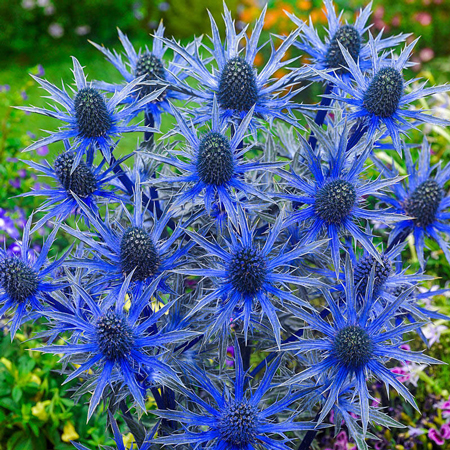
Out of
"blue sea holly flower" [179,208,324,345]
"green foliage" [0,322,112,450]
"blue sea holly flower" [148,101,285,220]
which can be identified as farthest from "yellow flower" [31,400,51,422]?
"blue sea holly flower" [148,101,285,220]

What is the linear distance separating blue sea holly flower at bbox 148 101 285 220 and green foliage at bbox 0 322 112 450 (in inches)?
48.3

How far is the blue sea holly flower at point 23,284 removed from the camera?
4.62 ft

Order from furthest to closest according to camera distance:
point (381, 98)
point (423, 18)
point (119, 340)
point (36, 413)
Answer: point (423, 18) < point (36, 413) < point (381, 98) < point (119, 340)

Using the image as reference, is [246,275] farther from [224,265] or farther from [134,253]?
[134,253]

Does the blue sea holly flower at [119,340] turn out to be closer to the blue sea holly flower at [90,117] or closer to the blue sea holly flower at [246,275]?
the blue sea holly flower at [246,275]

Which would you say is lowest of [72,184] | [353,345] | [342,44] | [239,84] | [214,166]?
[353,345]

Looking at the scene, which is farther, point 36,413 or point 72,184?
point 36,413

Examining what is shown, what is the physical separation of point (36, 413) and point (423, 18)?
20.7 feet

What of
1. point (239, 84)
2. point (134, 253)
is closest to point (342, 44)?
point (239, 84)

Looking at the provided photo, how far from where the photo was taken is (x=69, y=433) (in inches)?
86.7

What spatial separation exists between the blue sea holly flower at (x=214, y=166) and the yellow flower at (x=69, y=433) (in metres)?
1.37

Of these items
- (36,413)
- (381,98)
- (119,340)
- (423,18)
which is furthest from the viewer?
(423,18)

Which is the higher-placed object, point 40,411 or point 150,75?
point 150,75

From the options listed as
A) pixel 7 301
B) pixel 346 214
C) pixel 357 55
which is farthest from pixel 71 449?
pixel 357 55
